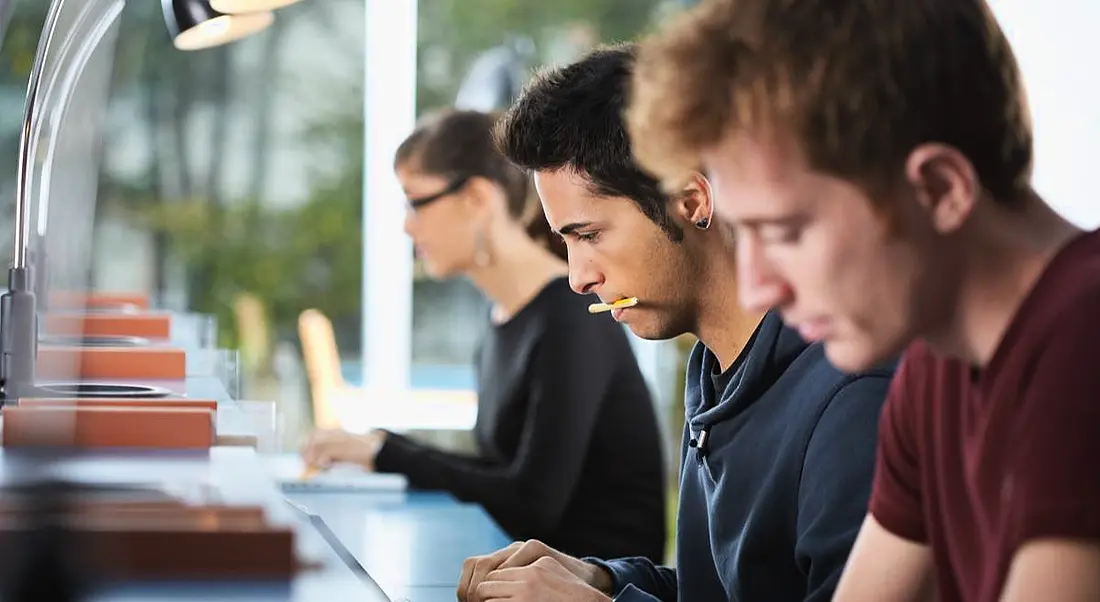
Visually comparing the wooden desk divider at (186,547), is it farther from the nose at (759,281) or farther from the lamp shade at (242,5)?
the lamp shade at (242,5)

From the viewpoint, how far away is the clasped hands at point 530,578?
5.08ft

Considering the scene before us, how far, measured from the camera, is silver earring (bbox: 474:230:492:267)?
317 centimetres

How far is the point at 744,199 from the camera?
3.12 feet

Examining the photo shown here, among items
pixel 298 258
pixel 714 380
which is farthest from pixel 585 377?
pixel 298 258

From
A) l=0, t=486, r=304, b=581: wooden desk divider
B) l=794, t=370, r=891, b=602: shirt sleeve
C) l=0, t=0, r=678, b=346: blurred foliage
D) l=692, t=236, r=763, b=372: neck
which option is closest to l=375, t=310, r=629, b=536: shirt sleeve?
l=692, t=236, r=763, b=372: neck

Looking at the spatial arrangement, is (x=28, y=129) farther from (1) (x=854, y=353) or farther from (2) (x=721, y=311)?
(1) (x=854, y=353)

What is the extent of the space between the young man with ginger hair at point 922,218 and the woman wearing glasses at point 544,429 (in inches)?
57.6

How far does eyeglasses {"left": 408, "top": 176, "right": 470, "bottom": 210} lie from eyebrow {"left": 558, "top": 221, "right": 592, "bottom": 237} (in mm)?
1530

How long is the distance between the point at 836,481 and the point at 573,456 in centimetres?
141

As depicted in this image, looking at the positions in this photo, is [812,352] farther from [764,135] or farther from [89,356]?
[89,356]

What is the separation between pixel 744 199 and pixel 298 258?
520 cm

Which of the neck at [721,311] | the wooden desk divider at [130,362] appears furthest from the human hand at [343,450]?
the neck at [721,311]

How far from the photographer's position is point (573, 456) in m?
2.73

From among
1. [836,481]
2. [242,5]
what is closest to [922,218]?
[836,481]
